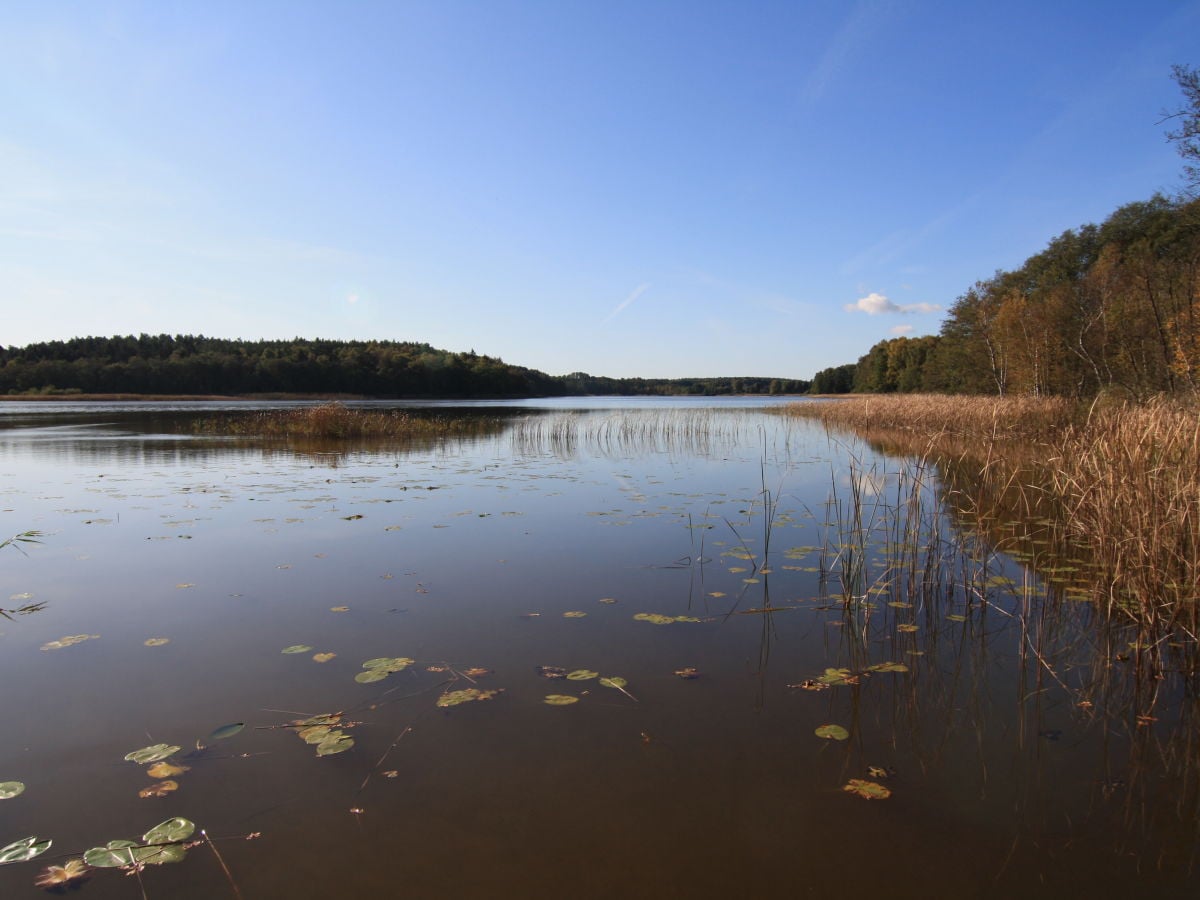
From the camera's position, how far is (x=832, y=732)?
2.97 m

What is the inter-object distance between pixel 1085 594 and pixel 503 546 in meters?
4.95

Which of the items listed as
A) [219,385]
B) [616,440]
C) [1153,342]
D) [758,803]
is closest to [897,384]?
[1153,342]

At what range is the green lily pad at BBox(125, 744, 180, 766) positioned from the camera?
2760mm

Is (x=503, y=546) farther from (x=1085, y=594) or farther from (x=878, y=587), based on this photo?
(x=1085, y=594)

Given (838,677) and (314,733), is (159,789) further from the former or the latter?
(838,677)

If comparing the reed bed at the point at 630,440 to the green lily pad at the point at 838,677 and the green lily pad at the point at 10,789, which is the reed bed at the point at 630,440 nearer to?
the green lily pad at the point at 838,677

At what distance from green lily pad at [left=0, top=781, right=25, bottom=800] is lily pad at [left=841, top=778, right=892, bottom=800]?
3264 mm

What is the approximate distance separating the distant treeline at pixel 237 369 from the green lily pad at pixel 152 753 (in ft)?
246

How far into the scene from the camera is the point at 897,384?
77.2m

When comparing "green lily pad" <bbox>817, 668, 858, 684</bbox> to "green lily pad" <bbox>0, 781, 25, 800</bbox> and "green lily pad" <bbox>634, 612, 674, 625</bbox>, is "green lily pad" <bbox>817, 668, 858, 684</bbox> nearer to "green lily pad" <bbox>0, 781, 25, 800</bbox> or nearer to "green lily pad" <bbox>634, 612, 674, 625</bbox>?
"green lily pad" <bbox>634, 612, 674, 625</bbox>

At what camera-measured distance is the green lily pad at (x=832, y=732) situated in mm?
2932

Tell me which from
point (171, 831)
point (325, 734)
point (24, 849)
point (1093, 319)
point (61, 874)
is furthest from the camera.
A: point (1093, 319)

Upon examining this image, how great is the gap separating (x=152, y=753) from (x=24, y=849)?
61 cm

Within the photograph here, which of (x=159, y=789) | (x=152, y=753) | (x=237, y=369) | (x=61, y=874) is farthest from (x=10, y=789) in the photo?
(x=237, y=369)
